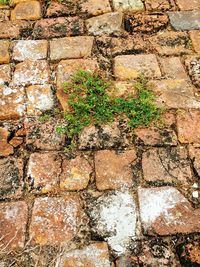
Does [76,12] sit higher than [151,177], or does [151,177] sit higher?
[76,12]

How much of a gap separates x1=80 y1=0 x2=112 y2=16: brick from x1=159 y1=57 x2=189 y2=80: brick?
951mm

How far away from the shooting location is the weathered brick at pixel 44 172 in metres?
2.34

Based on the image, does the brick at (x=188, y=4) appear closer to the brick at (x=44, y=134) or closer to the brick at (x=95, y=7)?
the brick at (x=95, y=7)

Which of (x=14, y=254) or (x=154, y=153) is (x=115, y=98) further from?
(x=14, y=254)

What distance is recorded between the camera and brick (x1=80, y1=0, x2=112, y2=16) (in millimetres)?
3629

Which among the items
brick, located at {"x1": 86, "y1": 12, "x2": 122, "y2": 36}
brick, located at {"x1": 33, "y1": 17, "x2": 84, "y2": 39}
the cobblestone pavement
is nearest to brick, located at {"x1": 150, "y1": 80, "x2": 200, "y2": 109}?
the cobblestone pavement

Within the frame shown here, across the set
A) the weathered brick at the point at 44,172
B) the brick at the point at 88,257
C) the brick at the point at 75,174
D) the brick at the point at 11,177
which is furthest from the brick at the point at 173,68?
the brick at the point at 88,257

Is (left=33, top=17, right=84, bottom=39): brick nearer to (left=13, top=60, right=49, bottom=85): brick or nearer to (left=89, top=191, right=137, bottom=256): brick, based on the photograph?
(left=13, top=60, right=49, bottom=85): brick

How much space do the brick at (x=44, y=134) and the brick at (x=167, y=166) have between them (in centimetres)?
64

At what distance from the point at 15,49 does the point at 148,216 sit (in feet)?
6.58

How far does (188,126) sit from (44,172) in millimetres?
1126

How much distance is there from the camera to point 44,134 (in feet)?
8.54

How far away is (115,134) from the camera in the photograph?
8.50 feet

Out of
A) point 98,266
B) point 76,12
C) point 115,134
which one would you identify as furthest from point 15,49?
point 98,266
